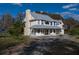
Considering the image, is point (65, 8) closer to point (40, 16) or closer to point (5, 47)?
point (40, 16)

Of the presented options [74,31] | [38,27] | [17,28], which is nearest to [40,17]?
[38,27]

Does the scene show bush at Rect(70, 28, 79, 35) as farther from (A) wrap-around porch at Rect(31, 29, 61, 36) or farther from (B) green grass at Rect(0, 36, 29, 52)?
(B) green grass at Rect(0, 36, 29, 52)

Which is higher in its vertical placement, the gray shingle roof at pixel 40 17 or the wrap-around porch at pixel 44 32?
the gray shingle roof at pixel 40 17

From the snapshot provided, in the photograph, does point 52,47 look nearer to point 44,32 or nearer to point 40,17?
point 44,32

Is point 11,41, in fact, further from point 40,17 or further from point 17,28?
point 40,17

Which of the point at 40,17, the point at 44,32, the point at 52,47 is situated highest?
the point at 40,17

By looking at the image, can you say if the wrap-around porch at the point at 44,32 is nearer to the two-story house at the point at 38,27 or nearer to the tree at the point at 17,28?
the two-story house at the point at 38,27

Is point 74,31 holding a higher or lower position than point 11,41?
higher

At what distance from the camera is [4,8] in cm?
885

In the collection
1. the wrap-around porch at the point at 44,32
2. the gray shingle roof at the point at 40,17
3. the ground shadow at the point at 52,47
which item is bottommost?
the ground shadow at the point at 52,47

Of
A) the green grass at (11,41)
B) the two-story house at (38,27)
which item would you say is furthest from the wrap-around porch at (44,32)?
the green grass at (11,41)

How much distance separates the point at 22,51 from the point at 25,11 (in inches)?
22.3

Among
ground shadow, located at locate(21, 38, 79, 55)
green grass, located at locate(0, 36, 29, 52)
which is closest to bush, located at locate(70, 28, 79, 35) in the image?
ground shadow, located at locate(21, 38, 79, 55)
